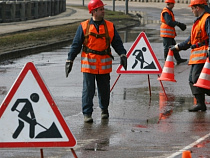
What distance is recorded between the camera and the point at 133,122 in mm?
11211

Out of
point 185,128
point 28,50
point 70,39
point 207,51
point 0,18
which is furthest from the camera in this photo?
point 0,18

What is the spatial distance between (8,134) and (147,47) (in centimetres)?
673

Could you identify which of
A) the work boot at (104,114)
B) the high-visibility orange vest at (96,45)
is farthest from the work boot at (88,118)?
the high-visibility orange vest at (96,45)

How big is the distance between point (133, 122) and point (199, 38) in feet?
5.92

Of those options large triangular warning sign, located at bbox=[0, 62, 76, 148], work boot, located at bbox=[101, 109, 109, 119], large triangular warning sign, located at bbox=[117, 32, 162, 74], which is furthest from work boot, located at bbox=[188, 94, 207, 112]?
large triangular warning sign, located at bbox=[0, 62, 76, 148]

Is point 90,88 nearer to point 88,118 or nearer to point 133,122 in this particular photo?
point 88,118

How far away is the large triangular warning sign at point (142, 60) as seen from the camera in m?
14.0

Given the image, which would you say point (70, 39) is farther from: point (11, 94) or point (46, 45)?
point (11, 94)

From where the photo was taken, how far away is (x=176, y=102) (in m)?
13.1

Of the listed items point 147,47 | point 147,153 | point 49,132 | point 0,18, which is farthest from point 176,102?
point 0,18

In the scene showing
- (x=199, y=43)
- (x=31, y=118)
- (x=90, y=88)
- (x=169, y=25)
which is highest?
(x=31, y=118)

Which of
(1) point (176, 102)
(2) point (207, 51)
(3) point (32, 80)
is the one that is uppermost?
(3) point (32, 80)

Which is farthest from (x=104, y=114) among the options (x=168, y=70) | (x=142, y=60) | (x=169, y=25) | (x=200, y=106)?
(x=169, y=25)

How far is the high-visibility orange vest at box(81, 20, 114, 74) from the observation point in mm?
11117
